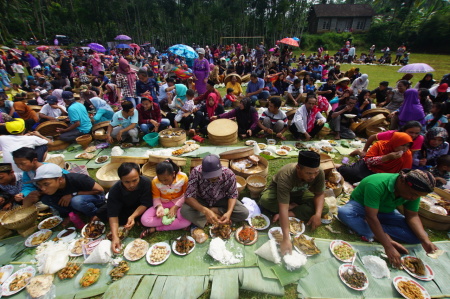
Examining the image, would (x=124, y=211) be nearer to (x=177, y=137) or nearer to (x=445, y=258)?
(x=177, y=137)

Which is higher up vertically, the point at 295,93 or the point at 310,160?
the point at 310,160

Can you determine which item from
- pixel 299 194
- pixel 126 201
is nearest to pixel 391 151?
pixel 299 194

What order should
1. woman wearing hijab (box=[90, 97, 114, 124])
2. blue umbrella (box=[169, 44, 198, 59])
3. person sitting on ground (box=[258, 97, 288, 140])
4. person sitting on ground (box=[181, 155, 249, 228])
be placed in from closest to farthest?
person sitting on ground (box=[181, 155, 249, 228]) < person sitting on ground (box=[258, 97, 288, 140]) < woman wearing hijab (box=[90, 97, 114, 124]) < blue umbrella (box=[169, 44, 198, 59])

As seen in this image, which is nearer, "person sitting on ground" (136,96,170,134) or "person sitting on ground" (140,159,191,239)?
"person sitting on ground" (140,159,191,239)

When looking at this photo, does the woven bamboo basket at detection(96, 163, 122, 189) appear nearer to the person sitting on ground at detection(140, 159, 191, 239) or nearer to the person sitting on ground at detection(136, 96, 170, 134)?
the person sitting on ground at detection(140, 159, 191, 239)

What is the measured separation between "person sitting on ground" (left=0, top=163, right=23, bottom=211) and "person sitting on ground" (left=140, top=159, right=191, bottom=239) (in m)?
2.50

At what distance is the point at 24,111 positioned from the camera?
648 centimetres

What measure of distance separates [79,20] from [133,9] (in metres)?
9.15

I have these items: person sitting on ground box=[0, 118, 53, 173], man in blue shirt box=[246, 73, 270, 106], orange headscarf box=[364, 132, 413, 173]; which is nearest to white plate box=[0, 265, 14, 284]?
person sitting on ground box=[0, 118, 53, 173]

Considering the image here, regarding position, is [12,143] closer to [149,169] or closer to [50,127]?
[50,127]

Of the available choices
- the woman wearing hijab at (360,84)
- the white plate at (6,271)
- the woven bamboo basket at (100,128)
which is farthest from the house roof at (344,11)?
the white plate at (6,271)

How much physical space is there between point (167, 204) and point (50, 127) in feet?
17.0

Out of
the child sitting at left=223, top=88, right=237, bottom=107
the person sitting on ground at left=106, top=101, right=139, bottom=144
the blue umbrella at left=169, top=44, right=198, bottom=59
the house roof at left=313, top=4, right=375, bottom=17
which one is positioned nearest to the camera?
the person sitting on ground at left=106, top=101, right=139, bottom=144

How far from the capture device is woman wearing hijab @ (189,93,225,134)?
6859 mm
